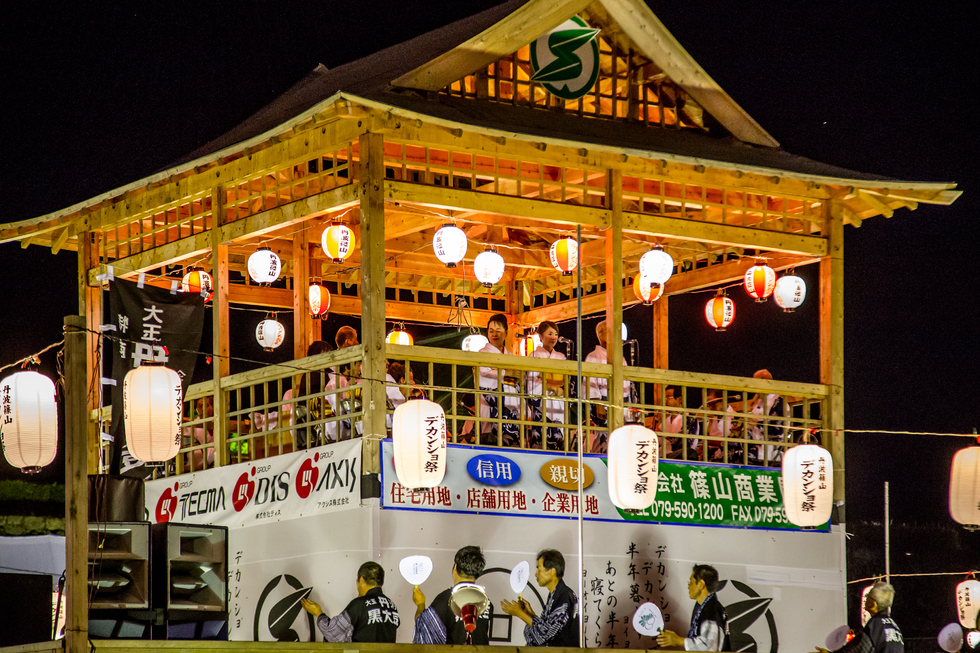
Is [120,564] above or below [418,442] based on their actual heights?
below

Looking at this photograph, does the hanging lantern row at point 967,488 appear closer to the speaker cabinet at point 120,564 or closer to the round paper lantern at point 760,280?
the round paper lantern at point 760,280

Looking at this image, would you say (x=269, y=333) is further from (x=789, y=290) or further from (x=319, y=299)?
(x=789, y=290)

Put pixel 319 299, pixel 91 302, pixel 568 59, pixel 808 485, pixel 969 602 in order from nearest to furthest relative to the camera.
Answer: pixel 808 485
pixel 568 59
pixel 91 302
pixel 319 299
pixel 969 602

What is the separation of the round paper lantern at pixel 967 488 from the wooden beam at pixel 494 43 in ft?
18.9

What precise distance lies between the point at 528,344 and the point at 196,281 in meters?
4.15

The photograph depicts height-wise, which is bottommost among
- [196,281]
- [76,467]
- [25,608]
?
[25,608]

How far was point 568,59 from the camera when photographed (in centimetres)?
1159

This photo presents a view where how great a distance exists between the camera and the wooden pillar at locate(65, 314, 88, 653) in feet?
24.4

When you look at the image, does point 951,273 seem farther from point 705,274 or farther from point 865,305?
point 705,274

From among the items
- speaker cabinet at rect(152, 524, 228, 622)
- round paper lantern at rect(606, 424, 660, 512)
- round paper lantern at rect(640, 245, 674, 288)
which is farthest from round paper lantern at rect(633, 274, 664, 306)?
speaker cabinet at rect(152, 524, 228, 622)

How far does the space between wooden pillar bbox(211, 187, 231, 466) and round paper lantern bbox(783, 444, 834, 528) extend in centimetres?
529

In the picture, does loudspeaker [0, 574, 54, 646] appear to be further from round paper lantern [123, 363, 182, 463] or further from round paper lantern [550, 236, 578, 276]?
round paper lantern [550, 236, 578, 276]

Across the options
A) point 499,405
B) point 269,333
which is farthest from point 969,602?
point 269,333

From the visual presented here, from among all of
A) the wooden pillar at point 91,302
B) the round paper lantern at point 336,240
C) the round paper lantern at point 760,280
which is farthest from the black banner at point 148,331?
the round paper lantern at point 760,280
